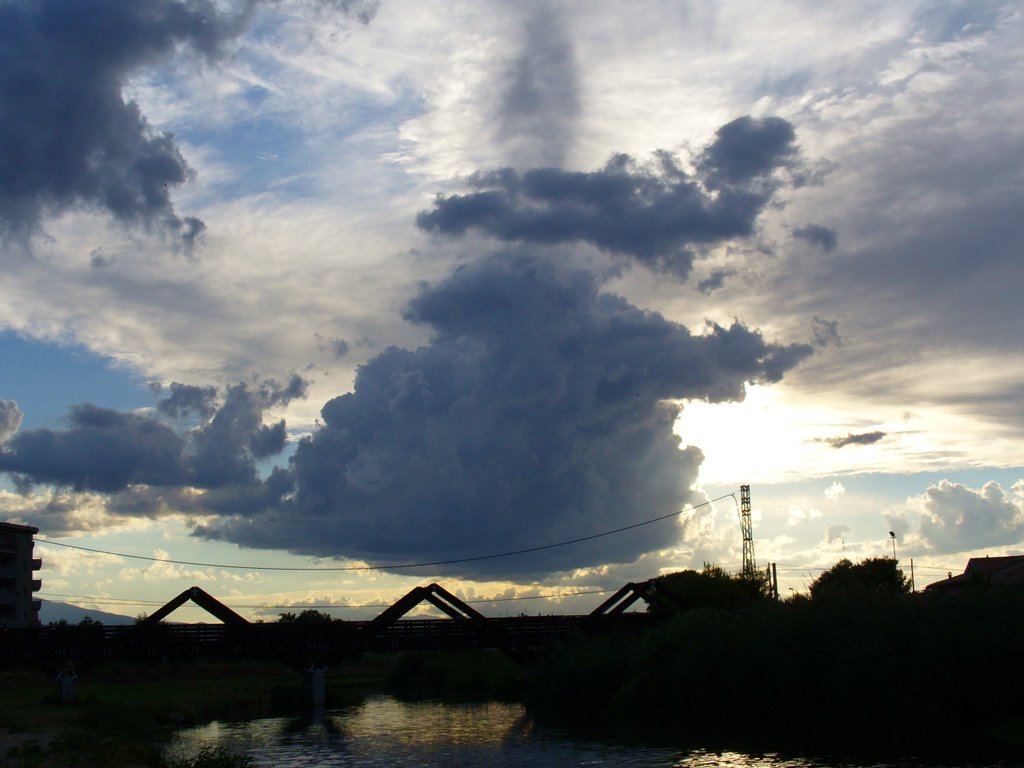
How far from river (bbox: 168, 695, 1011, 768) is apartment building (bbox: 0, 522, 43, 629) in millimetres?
69646

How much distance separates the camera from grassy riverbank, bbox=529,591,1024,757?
43969 mm

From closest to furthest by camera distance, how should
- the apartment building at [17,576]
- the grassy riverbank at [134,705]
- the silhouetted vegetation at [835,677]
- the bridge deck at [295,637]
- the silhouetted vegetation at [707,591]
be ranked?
the grassy riverbank at [134,705] < the silhouetted vegetation at [835,677] < the bridge deck at [295,637] < the silhouetted vegetation at [707,591] < the apartment building at [17,576]

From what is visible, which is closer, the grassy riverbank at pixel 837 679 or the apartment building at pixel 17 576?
the grassy riverbank at pixel 837 679

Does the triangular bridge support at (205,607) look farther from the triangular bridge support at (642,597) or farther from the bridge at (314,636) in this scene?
the triangular bridge support at (642,597)

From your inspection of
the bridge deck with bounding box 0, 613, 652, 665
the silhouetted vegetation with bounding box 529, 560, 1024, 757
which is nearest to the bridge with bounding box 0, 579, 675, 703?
the bridge deck with bounding box 0, 613, 652, 665

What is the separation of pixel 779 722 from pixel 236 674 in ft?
293

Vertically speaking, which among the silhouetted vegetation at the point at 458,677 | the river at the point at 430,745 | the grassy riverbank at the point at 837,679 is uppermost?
the grassy riverbank at the point at 837,679

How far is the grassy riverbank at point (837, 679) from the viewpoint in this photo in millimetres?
43969

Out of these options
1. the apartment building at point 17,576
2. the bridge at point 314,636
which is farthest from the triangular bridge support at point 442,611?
the apartment building at point 17,576

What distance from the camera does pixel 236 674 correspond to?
125188 mm

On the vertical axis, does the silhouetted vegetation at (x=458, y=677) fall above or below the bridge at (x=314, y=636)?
below

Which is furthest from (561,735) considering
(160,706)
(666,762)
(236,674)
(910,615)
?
(236,674)

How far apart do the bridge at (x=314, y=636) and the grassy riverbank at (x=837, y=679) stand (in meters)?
16.9

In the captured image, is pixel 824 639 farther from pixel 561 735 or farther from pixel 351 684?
pixel 351 684
